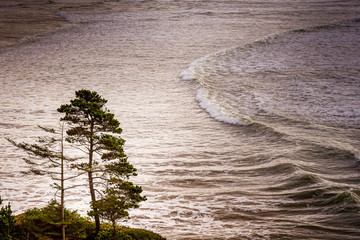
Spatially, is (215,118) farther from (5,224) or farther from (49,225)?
(5,224)

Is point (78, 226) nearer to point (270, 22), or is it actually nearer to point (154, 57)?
point (154, 57)

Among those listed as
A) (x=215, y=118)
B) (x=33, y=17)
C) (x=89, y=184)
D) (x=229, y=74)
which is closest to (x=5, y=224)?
(x=89, y=184)

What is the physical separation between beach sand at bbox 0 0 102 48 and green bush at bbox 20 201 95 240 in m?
34.7

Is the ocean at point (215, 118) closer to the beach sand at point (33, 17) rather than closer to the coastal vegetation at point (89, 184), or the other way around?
the beach sand at point (33, 17)

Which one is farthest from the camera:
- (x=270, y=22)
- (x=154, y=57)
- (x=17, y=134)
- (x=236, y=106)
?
(x=270, y=22)

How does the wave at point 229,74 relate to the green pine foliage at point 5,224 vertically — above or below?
above

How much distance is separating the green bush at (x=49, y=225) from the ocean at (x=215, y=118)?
8.74ft

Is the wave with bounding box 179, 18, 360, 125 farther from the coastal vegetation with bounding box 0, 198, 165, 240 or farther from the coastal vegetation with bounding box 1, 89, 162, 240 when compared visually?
the coastal vegetation with bounding box 1, 89, 162, 240

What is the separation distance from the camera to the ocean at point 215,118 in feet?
36.8

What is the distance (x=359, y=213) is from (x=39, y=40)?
38.0m

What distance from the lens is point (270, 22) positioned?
52938mm

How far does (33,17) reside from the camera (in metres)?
55.9

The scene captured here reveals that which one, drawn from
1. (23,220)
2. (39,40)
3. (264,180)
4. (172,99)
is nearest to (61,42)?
(39,40)

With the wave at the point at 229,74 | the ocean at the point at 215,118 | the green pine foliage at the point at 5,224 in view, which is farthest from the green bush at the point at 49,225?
the wave at the point at 229,74
